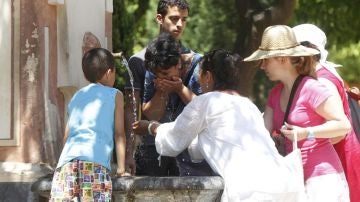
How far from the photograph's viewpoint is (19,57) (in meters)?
7.14

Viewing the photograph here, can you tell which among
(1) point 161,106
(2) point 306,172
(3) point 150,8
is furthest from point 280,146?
(3) point 150,8

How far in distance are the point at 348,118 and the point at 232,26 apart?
52.2ft

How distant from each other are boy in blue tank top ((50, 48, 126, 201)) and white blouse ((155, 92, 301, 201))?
0.32 metres

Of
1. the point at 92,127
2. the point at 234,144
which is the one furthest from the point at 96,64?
the point at 234,144

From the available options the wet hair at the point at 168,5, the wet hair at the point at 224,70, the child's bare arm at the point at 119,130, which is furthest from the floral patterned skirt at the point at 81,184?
the wet hair at the point at 168,5

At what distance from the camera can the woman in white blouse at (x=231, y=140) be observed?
224 inches

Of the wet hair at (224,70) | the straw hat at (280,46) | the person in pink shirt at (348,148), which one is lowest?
the person in pink shirt at (348,148)

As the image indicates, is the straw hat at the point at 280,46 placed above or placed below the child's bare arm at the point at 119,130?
above

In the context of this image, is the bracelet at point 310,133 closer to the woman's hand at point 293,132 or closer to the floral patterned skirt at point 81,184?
the woman's hand at point 293,132

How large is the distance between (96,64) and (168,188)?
0.87 m

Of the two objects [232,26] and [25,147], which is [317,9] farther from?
[25,147]

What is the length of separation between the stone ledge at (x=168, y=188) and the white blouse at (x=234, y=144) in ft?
0.36

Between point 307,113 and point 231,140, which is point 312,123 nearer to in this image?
point 307,113

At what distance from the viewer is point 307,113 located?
606 cm
